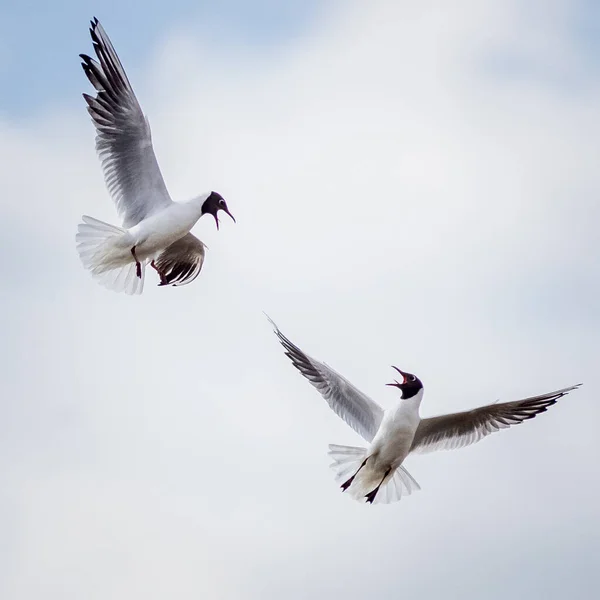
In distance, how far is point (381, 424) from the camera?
17.5m

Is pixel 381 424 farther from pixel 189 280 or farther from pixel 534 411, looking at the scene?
pixel 189 280

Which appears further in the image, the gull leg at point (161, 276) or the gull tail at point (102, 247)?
the gull leg at point (161, 276)

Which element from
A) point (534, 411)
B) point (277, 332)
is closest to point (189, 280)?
point (277, 332)

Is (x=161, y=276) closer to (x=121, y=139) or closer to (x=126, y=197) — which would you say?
(x=126, y=197)

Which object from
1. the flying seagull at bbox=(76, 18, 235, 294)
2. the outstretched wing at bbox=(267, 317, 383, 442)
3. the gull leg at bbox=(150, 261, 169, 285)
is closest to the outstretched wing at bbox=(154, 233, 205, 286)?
the gull leg at bbox=(150, 261, 169, 285)

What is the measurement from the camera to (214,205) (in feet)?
58.2

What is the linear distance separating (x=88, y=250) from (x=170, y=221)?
82cm

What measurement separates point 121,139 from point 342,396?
10.5ft

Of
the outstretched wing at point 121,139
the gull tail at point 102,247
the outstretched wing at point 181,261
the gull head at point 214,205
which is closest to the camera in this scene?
the outstretched wing at point 121,139

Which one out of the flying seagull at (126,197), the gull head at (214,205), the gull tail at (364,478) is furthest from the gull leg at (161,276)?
the gull tail at (364,478)

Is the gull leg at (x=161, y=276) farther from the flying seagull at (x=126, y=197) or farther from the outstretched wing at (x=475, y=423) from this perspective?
the outstretched wing at (x=475, y=423)

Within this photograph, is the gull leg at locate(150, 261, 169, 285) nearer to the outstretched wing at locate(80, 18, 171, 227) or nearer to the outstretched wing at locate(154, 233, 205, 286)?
the outstretched wing at locate(154, 233, 205, 286)

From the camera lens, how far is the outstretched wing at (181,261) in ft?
61.3

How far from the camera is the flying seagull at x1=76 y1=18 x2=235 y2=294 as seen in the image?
1712 centimetres
